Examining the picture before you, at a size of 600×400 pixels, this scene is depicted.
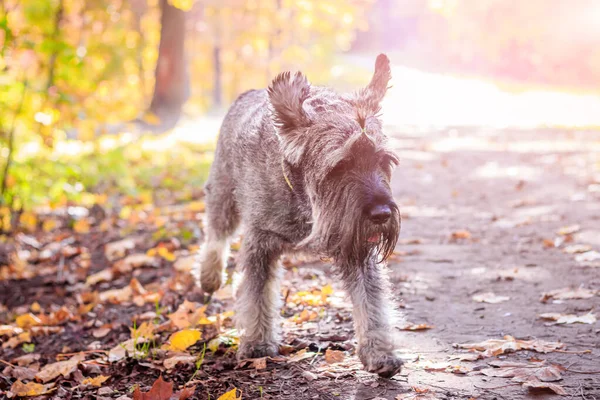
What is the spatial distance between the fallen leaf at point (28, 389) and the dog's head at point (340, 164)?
1.99 meters

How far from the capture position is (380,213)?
3.60 m

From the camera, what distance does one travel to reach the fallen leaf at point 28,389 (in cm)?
405

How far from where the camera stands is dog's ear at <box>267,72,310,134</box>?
12.9 feet

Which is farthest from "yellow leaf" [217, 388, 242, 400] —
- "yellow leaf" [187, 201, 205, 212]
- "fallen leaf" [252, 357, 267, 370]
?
"yellow leaf" [187, 201, 205, 212]

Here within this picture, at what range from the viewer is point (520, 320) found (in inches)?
187

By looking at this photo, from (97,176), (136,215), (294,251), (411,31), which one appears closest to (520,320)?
(294,251)

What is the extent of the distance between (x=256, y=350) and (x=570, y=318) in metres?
2.31

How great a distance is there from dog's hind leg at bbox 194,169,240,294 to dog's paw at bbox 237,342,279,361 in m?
1.39

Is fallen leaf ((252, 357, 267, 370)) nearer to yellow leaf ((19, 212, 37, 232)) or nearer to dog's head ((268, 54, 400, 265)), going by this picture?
dog's head ((268, 54, 400, 265))

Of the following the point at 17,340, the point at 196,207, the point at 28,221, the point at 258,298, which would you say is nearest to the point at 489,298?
the point at 258,298

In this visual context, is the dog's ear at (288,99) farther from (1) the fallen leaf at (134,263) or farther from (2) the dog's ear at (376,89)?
(1) the fallen leaf at (134,263)

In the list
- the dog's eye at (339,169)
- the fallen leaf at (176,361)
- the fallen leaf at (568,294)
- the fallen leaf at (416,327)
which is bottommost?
the fallen leaf at (176,361)

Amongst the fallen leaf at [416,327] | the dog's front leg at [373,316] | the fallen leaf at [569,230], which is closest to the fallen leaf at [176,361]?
the dog's front leg at [373,316]

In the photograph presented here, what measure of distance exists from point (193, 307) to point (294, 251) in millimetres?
1388
